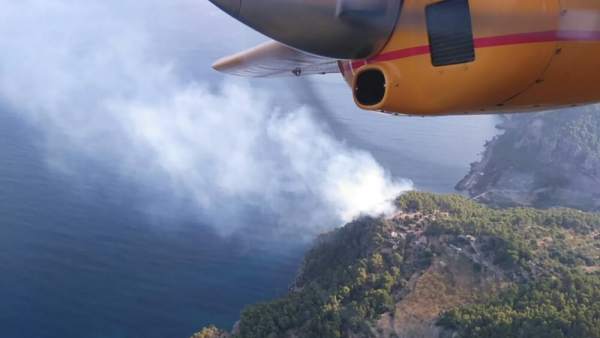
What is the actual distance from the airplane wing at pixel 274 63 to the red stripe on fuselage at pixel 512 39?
3402 millimetres

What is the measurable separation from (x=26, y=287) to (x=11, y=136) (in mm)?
81672

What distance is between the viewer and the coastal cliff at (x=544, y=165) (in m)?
133

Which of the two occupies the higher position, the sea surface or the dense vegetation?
the sea surface

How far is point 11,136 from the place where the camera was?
547ft

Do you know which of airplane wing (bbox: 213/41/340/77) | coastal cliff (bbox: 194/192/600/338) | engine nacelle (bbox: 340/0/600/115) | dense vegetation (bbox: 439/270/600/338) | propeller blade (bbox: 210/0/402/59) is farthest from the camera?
coastal cliff (bbox: 194/192/600/338)

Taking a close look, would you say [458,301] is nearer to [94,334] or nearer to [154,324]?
[154,324]

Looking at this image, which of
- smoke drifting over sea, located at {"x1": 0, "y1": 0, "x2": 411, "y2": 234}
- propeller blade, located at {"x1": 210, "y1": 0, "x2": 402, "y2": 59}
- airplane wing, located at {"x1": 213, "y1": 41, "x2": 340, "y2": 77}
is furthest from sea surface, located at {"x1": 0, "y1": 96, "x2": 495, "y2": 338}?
propeller blade, located at {"x1": 210, "y1": 0, "x2": 402, "y2": 59}

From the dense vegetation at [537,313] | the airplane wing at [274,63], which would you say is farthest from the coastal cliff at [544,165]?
the airplane wing at [274,63]

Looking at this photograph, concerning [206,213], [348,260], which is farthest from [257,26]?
[206,213]

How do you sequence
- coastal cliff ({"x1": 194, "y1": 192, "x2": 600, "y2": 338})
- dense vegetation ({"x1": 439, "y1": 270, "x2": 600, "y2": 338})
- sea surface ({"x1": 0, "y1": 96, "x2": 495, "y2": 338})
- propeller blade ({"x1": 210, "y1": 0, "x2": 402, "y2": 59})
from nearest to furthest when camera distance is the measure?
propeller blade ({"x1": 210, "y1": 0, "x2": 402, "y2": 59})
dense vegetation ({"x1": 439, "y1": 270, "x2": 600, "y2": 338})
coastal cliff ({"x1": 194, "y1": 192, "x2": 600, "y2": 338})
sea surface ({"x1": 0, "y1": 96, "x2": 495, "y2": 338})

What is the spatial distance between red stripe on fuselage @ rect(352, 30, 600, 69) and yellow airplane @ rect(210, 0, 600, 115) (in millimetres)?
13

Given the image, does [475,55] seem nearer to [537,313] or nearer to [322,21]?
[322,21]

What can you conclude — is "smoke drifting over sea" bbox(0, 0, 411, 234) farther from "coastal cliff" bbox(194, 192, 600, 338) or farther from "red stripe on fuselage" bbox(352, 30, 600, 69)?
"red stripe on fuselage" bbox(352, 30, 600, 69)

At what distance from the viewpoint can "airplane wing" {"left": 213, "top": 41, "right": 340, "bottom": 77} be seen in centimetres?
1138
